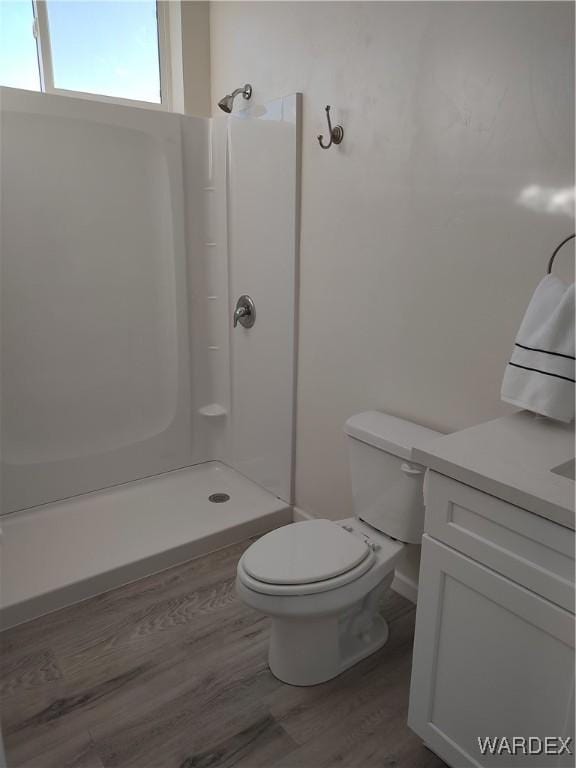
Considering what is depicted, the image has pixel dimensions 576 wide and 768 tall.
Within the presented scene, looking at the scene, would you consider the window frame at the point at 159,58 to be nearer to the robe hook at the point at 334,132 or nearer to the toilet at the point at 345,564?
the robe hook at the point at 334,132

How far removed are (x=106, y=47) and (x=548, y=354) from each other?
2648mm

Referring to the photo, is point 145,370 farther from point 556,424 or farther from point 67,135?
point 556,424

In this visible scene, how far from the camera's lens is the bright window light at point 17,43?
2469mm

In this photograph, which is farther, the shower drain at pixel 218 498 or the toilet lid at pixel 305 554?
the shower drain at pixel 218 498

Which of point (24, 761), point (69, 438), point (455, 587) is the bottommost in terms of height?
→ point (24, 761)

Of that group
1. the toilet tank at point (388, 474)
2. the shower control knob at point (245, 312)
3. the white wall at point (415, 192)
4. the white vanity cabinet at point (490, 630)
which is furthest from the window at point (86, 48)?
the white vanity cabinet at point (490, 630)

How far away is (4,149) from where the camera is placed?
2.23 meters

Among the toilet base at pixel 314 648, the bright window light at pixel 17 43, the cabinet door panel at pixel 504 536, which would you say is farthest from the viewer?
the bright window light at pixel 17 43

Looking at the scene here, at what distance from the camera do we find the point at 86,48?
2.68 m

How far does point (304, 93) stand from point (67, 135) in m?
1.04

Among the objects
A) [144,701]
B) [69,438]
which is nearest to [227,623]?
[144,701]

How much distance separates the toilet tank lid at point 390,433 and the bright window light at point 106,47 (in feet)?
7.17

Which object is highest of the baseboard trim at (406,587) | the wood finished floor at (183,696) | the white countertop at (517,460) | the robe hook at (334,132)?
the robe hook at (334,132)

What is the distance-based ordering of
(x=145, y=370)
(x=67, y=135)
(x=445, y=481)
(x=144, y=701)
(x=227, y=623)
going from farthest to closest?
(x=145, y=370)
(x=67, y=135)
(x=227, y=623)
(x=144, y=701)
(x=445, y=481)
